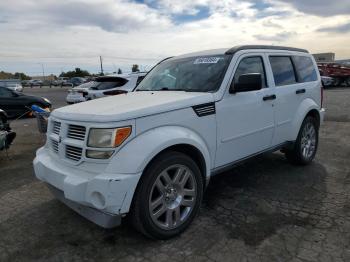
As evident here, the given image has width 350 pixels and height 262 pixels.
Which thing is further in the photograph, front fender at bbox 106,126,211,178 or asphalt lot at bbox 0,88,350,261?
asphalt lot at bbox 0,88,350,261

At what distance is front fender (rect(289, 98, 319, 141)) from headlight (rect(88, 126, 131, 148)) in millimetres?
3119

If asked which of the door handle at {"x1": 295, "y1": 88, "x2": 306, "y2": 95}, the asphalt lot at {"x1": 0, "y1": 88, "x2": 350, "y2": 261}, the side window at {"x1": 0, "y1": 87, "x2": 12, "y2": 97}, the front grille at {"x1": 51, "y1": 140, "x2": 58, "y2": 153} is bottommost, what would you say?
the asphalt lot at {"x1": 0, "y1": 88, "x2": 350, "y2": 261}

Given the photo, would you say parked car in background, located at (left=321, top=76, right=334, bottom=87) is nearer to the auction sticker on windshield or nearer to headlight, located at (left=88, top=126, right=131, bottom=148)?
the auction sticker on windshield

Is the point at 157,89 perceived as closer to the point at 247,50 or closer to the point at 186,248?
the point at 247,50

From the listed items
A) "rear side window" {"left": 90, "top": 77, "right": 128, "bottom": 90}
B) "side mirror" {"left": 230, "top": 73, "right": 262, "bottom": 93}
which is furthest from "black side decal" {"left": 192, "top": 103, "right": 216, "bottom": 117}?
"rear side window" {"left": 90, "top": 77, "right": 128, "bottom": 90}

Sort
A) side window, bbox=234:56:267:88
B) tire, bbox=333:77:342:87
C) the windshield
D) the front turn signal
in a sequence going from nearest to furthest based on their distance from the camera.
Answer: the front turn signal
the windshield
side window, bbox=234:56:267:88
tire, bbox=333:77:342:87

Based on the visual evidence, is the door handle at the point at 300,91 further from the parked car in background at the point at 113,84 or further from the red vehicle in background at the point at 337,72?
the red vehicle in background at the point at 337,72

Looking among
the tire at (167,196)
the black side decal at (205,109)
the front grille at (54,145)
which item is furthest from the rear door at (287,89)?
the front grille at (54,145)

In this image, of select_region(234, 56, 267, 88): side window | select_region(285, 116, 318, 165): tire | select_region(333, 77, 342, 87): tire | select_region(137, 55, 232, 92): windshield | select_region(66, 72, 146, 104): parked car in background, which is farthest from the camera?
select_region(333, 77, 342, 87): tire

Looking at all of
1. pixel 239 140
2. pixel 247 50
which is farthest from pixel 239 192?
pixel 247 50

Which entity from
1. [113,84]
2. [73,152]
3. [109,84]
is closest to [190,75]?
[73,152]

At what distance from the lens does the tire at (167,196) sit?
314cm

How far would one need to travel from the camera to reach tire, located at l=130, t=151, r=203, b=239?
314 cm

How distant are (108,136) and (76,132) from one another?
450mm
